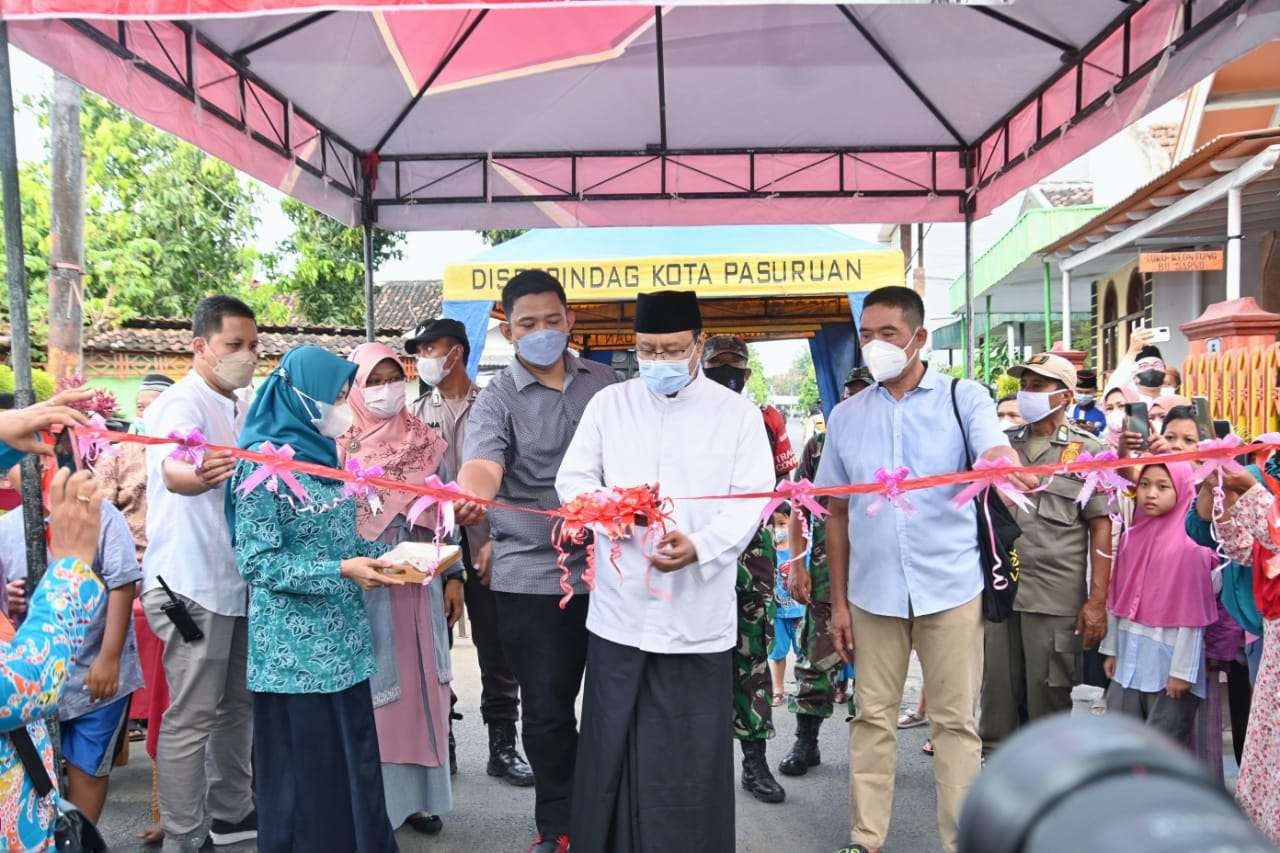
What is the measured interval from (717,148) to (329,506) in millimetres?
3969

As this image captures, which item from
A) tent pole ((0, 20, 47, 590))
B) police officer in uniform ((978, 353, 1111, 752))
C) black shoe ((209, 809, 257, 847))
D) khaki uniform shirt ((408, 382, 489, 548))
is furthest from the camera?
khaki uniform shirt ((408, 382, 489, 548))

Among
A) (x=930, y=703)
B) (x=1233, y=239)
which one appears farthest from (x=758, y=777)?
(x=1233, y=239)

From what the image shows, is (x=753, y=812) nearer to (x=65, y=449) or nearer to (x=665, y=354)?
(x=665, y=354)

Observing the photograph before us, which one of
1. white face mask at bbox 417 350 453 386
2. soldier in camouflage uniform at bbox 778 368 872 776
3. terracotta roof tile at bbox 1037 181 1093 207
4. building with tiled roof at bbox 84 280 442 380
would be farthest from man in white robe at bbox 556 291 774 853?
terracotta roof tile at bbox 1037 181 1093 207

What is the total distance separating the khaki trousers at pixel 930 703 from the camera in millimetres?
3496

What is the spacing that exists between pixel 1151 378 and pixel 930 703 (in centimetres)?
382

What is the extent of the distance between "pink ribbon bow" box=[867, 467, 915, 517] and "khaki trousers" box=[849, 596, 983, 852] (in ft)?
1.42

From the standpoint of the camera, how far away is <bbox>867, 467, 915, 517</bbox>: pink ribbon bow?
3270 millimetres

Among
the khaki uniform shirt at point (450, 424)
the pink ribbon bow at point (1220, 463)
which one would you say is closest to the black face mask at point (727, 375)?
the khaki uniform shirt at point (450, 424)

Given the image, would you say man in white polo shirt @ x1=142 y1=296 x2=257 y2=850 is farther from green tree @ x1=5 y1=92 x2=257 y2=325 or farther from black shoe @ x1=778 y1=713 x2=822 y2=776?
green tree @ x1=5 y1=92 x2=257 y2=325

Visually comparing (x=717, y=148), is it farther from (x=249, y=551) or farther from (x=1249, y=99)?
(x=1249, y=99)

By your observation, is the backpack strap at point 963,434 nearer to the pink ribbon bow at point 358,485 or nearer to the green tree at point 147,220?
the pink ribbon bow at point 358,485

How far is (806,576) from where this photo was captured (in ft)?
14.9

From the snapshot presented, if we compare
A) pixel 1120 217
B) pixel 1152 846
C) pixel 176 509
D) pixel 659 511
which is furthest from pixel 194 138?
pixel 1120 217
